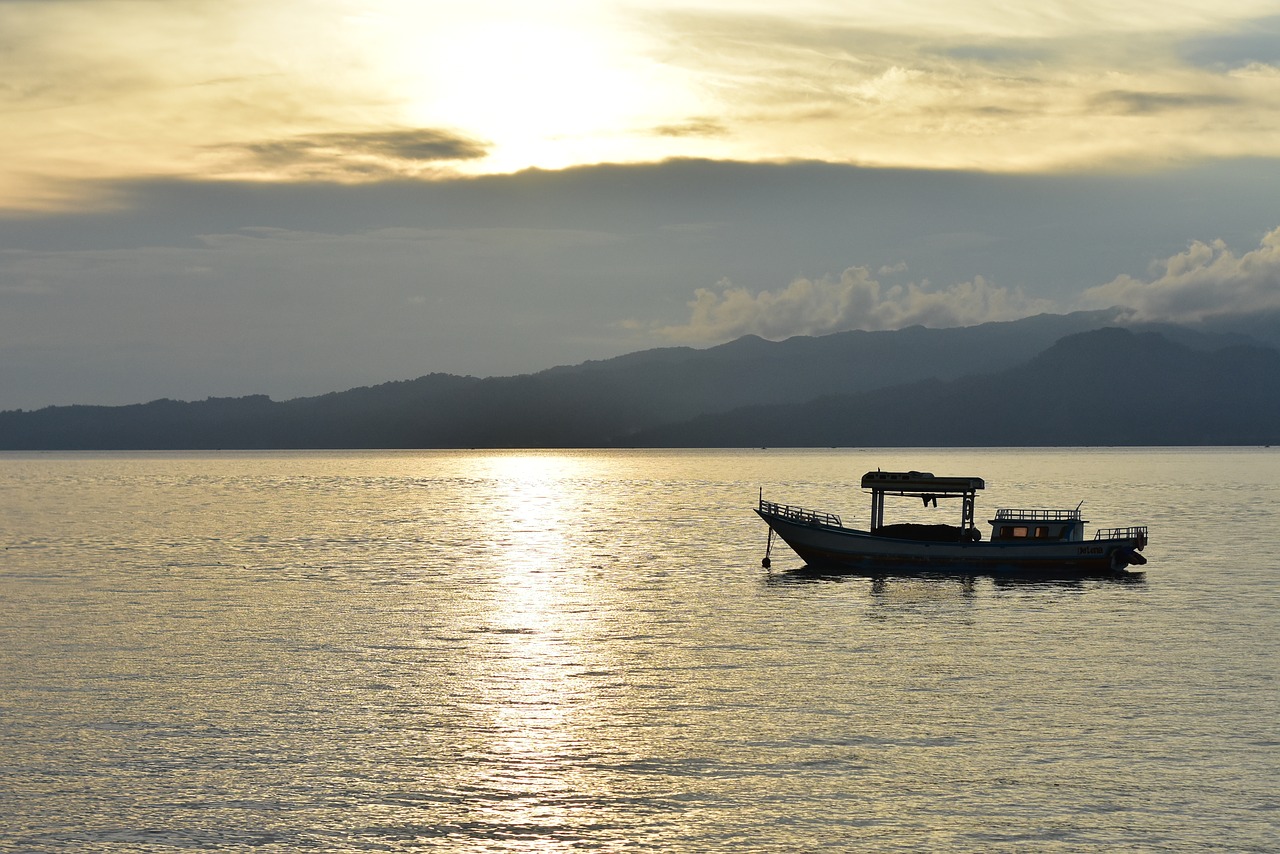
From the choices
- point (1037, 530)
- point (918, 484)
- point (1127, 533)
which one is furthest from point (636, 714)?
point (1127, 533)

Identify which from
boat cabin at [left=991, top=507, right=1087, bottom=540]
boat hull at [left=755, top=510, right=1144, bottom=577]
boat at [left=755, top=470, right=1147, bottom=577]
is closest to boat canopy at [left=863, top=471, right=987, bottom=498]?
boat at [left=755, top=470, right=1147, bottom=577]

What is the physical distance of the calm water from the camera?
3198 cm

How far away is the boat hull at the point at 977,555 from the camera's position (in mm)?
95875

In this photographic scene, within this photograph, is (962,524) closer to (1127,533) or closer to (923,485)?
(923,485)

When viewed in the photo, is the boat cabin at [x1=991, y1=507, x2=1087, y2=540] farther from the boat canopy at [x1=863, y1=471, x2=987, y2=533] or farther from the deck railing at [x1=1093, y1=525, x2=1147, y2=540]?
the boat canopy at [x1=863, y1=471, x2=987, y2=533]

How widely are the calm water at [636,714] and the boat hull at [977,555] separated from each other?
5.03 meters

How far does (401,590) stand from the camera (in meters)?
84.4

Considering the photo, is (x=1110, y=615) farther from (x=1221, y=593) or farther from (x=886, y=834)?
(x=886, y=834)

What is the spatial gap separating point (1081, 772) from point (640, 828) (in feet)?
44.1

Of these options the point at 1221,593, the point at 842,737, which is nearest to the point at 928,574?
the point at 1221,593

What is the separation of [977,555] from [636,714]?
57778 millimetres

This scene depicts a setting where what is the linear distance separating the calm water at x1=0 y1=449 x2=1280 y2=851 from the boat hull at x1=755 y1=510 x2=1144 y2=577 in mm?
5031

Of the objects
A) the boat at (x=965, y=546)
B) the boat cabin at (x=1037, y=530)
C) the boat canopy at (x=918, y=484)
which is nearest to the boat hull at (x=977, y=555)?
the boat at (x=965, y=546)

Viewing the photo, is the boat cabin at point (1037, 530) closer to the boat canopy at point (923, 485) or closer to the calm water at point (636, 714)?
the boat canopy at point (923, 485)
